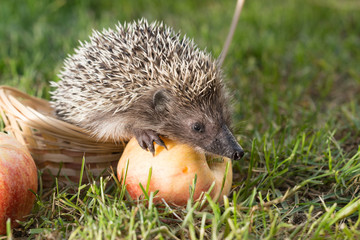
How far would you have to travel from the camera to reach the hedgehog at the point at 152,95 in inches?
116

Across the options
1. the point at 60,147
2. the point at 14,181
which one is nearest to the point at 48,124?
the point at 60,147

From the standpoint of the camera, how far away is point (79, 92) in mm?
3240

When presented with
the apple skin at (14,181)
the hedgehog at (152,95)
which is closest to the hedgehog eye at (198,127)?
the hedgehog at (152,95)

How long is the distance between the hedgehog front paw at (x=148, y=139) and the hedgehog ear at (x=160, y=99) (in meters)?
0.22

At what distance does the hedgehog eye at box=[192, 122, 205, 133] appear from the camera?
2969mm

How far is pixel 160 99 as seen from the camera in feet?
9.90

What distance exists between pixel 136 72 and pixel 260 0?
5.74 metres

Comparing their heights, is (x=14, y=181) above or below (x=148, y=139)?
below

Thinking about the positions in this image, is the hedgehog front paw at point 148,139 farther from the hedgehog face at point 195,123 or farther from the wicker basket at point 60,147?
the wicker basket at point 60,147

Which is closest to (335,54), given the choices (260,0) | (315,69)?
(315,69)

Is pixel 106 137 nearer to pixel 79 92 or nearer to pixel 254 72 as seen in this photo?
pixel 79 92

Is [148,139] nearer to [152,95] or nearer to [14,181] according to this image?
[152,95]

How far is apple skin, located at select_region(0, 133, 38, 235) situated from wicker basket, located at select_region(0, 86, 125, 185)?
1.19 feet

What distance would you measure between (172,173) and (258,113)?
225cm
